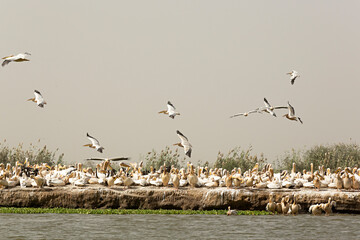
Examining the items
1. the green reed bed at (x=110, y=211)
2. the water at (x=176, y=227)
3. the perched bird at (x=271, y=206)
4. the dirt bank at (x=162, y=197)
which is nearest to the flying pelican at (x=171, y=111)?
the dirt bank at (x=162, y=197)

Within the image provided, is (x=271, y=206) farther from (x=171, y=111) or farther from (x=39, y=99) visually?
(x=39, y=99)

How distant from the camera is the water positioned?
16.2m

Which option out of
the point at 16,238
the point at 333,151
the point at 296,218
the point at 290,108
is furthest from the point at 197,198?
the point at 333,151

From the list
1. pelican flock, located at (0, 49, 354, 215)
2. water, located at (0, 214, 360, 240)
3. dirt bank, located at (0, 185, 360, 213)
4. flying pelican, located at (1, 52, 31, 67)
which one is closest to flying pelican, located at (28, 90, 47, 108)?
pelican flock, located at (0, 49, 354, 215)

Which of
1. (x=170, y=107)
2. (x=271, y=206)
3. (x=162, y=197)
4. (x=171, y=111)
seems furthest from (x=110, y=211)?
(x=271, y=206)

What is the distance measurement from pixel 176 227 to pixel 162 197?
3.27 m

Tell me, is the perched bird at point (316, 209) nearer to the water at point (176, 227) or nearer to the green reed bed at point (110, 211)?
the water at point (176, 227)

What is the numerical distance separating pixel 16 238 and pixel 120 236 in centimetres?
255

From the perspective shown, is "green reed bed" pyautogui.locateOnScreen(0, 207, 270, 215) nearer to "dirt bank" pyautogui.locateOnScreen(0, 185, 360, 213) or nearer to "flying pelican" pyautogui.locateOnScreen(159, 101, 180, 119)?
"dirt bank" pyautogui.locateOnScreen(0, 185, 360, 213)

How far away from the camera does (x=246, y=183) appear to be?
837 inches

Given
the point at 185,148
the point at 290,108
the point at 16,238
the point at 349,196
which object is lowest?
the point at 16,238

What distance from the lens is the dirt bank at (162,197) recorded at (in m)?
20.2

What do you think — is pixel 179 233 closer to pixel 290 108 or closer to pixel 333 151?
pixel 290 108

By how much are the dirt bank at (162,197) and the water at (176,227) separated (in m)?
0.73
